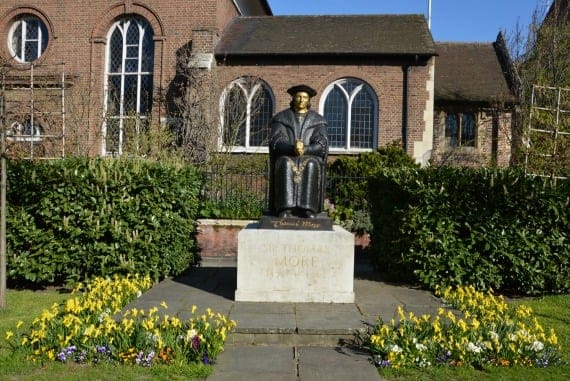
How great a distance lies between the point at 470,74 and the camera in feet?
78.3

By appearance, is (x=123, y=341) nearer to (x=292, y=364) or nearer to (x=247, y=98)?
(x=292, y=364)

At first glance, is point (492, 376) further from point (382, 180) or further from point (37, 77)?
point (37, 77)

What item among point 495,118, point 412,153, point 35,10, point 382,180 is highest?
point 35,10

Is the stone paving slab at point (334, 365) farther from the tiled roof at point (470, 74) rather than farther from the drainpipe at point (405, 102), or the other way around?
the tiled roof at point (470, 74)

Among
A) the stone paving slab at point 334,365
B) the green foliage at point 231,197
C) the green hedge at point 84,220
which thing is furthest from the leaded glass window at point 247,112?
the stone paving slab at point 334,365

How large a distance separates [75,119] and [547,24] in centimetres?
2068

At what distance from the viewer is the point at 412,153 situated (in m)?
19.4

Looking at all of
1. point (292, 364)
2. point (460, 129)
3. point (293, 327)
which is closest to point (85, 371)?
point (292, 364)

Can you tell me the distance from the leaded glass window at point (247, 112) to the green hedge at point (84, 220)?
424 inches

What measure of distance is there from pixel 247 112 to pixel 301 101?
12648 millimetres

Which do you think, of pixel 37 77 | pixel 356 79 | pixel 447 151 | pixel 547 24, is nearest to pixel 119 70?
pixel 37 77

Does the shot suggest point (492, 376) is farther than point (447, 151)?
No

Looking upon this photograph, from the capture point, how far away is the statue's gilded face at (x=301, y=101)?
7.10 meters

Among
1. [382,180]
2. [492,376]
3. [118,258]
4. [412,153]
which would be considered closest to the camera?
[492,376]
